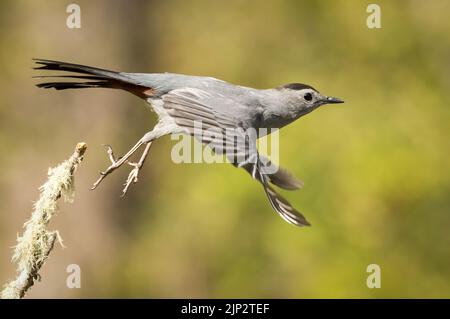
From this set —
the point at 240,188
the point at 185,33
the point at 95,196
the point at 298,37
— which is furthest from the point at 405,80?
the point at 95,196

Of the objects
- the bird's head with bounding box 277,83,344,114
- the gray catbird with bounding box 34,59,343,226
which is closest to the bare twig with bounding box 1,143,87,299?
the gray catbird with bounding box 34,59,343,226

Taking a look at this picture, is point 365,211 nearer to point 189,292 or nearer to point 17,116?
point 189,292

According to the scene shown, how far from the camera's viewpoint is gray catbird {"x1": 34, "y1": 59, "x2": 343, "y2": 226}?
358 centimetres

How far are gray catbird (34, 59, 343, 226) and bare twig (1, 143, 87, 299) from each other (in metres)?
0.73

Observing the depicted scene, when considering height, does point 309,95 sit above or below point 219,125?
above

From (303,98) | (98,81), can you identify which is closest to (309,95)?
(303,98)

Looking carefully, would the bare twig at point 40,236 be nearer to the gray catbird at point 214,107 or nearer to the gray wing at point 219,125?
the gray catbird at point 214,107

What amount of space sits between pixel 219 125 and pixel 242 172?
4175 mm

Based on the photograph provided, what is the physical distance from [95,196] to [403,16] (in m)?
4.22

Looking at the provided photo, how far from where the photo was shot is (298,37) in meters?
9.08

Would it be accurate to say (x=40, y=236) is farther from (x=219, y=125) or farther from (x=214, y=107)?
(x=214, y=107)

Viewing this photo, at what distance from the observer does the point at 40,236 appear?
2.54 metres

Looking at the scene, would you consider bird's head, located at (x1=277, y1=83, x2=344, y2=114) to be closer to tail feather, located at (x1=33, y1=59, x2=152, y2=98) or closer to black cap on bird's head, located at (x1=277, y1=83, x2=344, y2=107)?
black cap on bird's head, located at (x1=277, y1=83, x2=344, y2=107)

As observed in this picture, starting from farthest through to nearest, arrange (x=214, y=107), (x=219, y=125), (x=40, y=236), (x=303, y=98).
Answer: (x=303, y=98) < (x=214, y=107) < (x=219, y=125) < (x=40, y=236)
